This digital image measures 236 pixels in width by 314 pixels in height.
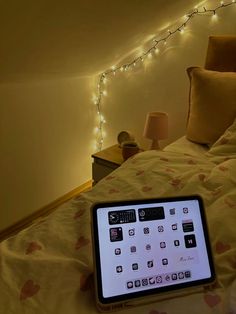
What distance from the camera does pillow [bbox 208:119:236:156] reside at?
4.57 ft

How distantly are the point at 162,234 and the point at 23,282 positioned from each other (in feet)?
1.05

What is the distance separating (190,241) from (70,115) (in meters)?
1.85

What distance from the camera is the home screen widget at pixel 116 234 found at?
630 mm

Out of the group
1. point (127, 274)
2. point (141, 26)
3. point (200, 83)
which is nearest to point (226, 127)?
point (200, 83)

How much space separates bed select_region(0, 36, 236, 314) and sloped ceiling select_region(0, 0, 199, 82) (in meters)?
0.63

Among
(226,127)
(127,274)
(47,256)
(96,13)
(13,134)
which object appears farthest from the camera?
(13,134)

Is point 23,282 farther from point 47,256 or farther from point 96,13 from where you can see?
point 96,13

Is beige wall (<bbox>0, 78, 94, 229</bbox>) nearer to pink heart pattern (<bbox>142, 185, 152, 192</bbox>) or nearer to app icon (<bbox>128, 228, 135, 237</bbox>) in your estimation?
pink heart pattern (<bbox>142, 185, 152, 192</bbox>)

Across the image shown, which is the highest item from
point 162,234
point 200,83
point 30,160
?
point 200,83

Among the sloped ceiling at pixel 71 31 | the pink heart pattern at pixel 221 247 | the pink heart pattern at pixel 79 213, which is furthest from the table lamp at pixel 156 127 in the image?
the pink heart pattern at pixel 221 247

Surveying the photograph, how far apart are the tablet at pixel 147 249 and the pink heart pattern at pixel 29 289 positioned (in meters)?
0.14

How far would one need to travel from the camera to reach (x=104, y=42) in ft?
5.72

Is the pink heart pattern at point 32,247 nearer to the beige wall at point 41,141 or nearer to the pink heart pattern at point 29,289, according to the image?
the pink heart pattern at point 29,289

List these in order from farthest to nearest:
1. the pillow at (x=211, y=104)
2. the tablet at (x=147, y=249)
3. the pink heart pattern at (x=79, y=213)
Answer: the pillow at (x=211, y=104), the pink heart pattern at (x=79, y=213), the tablet at (x=147, y=249)
